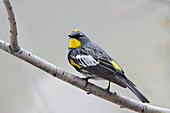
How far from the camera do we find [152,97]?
5359 millimetres

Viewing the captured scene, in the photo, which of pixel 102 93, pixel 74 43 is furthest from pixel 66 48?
pixel 102 93

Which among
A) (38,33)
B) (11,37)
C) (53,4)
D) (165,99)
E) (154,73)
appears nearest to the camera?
(11,37)

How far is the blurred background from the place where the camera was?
5.03 meters

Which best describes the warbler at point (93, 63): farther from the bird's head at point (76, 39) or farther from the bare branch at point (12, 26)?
the bare branch at point (12, 26)

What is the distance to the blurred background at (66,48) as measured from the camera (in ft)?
16.5

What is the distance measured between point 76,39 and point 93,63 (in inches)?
28.9

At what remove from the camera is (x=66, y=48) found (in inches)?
296

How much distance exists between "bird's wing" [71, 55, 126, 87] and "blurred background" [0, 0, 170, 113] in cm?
80

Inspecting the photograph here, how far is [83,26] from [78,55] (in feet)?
12.8

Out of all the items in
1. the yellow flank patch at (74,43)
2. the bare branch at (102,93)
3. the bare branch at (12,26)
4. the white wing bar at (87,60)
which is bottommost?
the bare branch at (102,93)

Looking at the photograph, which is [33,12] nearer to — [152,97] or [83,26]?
[83,26]

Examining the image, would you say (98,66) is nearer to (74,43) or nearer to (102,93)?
(102,93)

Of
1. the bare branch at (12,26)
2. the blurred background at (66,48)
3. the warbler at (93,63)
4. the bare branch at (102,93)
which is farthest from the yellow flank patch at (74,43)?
the bare branch at (12,26)

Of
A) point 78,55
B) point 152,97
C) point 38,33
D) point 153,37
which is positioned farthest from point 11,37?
point 153,37
